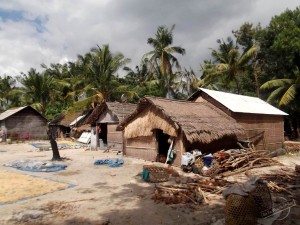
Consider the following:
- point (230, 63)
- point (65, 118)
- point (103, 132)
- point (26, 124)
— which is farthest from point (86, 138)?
point (230, 63)

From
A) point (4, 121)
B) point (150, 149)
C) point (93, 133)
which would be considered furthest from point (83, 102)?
point (4, 121)

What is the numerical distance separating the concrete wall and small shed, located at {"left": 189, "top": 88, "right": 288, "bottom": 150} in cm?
2431

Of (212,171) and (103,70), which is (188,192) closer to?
(212,171)

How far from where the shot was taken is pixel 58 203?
8.96 m

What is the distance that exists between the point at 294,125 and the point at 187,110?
1798 cm

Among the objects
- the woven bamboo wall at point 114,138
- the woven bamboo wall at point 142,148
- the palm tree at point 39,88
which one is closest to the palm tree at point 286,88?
the woven bamboo wall at point 142,148

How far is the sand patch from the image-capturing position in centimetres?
977

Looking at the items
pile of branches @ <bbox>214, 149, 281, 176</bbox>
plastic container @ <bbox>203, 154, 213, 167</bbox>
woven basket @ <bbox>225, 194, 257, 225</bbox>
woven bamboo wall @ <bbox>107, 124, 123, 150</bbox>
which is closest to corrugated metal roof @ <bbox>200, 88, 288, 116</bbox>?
pile of branches @ <bbox>214, 149, 281, 176</bbox>

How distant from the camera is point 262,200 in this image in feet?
23.8

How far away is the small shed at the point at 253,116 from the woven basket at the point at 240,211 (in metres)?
11.3

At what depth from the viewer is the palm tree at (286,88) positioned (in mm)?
24984

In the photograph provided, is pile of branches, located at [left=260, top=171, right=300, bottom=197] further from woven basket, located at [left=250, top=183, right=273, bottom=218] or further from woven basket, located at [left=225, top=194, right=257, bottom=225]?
woven basket, located at [left=225, top=194, right=257, bottom=225]

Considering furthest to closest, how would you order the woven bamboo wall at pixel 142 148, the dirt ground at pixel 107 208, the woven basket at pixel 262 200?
the woven bamboo wall at pixel 142 148 → the dirt ground at pixel 107 208 → the woven basket at pixel 262 200

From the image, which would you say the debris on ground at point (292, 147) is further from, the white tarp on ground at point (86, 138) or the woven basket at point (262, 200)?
the white tarp on ground at point (86, 138)
